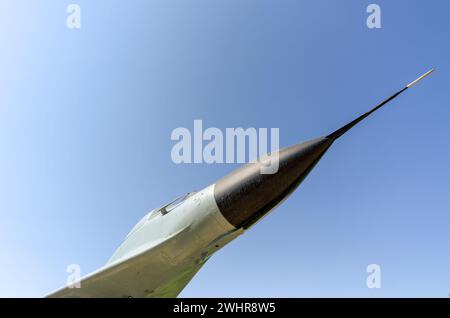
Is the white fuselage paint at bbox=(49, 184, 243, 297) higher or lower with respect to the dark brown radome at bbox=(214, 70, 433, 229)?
lower

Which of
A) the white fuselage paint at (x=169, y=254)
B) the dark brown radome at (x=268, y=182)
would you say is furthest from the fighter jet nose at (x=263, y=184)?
the white fuselage paint at (x=169, y=254)

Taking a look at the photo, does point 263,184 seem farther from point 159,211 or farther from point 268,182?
point 159,211

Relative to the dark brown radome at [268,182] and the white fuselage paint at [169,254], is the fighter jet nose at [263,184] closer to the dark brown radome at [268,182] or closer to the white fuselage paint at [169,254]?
the dark brown radome at [268,182]

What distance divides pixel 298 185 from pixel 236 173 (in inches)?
44.1

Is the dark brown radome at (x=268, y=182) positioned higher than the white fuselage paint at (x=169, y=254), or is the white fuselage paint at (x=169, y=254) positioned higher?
the dark brown radome at (x=268, y=182)

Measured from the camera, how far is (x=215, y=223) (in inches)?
244

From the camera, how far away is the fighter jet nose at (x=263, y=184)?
5.77 m

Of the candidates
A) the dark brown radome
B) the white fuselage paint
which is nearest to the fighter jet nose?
the dark brown radome

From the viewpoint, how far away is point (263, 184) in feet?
18.9

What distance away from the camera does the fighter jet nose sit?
18.9 feet

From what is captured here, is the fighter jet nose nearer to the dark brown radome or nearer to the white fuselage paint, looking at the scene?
the dark brown radome

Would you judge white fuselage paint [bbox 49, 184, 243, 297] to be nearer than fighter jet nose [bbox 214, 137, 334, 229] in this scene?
No
